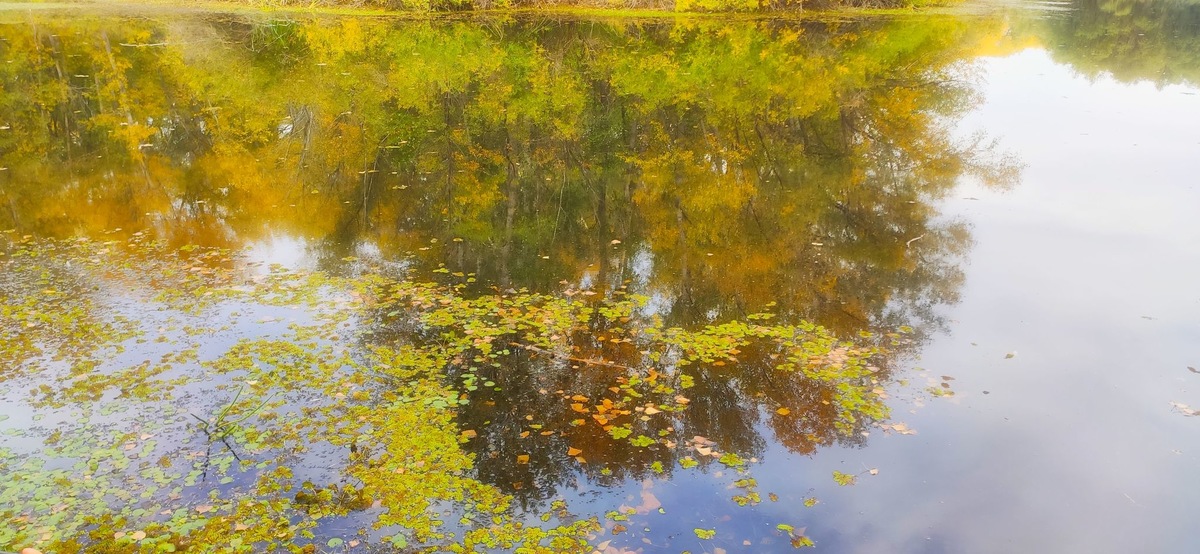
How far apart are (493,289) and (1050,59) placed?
31.5 m

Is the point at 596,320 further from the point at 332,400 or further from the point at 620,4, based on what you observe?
the point at 620,4

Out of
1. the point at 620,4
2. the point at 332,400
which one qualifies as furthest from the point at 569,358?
the point at 620,4

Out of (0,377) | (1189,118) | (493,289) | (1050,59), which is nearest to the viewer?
(0,377)

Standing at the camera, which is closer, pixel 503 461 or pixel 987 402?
pixel 503 461

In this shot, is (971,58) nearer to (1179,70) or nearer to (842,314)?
(1179,70)

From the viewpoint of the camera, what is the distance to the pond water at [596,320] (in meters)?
6.14

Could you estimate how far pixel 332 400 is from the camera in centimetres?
751

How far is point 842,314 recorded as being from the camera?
32.3 ft

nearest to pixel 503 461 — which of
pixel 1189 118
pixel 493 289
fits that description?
pixel 493 289

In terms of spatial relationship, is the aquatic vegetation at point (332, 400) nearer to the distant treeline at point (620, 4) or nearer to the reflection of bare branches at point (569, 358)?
the reflection of bare branches at point (569, 358)

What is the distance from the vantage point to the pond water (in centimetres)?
614

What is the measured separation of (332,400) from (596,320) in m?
3.54

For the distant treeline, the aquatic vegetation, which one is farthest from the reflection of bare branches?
the distant treeline

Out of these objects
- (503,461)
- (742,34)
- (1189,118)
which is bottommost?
(503,461)
